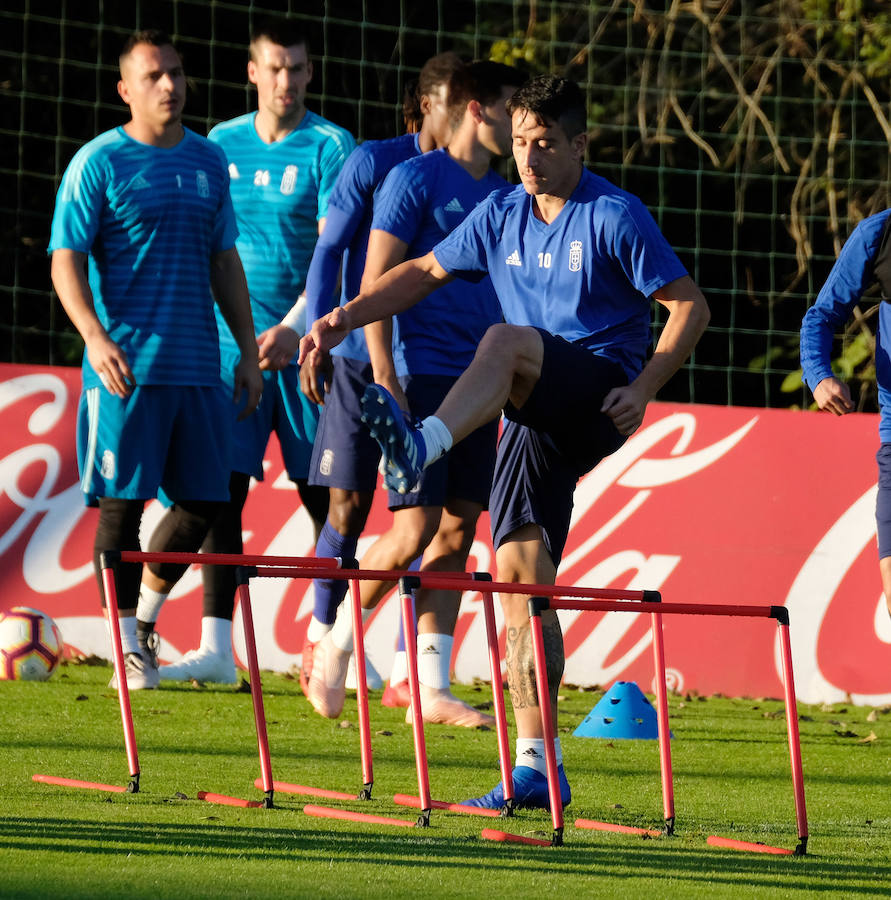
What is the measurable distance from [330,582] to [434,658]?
0.67 meters

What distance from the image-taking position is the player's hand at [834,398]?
18.8ft

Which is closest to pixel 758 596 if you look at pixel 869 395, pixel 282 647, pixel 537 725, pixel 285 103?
pixel 282 647

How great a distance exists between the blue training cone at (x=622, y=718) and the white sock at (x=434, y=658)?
0.54m

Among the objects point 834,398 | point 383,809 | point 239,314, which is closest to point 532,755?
point 383,809

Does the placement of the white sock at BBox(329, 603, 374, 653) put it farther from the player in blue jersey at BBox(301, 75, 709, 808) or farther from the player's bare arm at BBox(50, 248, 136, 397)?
the player in blue jersey at BBox(301, 75, 709, 808)

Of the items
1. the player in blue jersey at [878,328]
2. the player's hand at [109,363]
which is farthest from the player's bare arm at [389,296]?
the player's hand at [109,363]

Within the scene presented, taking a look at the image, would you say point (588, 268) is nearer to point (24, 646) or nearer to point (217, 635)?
point (217, 635)

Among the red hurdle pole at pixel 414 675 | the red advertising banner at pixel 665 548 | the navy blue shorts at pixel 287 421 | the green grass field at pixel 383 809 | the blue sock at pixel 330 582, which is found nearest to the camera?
the green grass field at pixel 383 809

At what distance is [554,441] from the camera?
16.0 ft

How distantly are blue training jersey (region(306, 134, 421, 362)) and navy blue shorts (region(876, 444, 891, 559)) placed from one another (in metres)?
2.06

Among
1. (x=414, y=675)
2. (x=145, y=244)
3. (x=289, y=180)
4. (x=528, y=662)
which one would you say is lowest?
(x=528, y=662)

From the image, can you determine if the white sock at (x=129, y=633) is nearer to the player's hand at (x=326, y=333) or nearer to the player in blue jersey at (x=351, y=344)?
the player in blue jersey at (x=351, y=344)

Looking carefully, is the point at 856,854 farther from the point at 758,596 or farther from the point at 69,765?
the point at 758,596

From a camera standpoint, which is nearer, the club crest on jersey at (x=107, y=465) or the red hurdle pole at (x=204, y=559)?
the red hurdle pole at (x=204, y=559)
